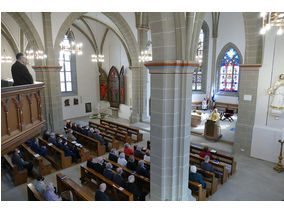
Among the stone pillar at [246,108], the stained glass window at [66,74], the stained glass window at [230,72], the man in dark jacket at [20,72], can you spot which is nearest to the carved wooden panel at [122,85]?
the stained glass window at [66,74]

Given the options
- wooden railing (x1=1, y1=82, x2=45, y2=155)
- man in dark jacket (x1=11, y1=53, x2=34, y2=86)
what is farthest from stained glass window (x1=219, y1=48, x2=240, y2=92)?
man in dark jacket (x1=11, y1=53, x2=34, y2=86)

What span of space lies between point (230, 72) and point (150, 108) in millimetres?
9470

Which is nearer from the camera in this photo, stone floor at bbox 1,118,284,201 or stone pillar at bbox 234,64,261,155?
stone floor at bbox 1,118,284,201

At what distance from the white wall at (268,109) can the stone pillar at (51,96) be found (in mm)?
9646

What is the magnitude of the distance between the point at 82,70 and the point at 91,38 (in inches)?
108

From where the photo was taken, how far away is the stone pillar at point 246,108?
8688mm

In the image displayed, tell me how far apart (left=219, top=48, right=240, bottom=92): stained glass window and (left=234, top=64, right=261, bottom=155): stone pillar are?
838cm

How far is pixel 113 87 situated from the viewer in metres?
17.2

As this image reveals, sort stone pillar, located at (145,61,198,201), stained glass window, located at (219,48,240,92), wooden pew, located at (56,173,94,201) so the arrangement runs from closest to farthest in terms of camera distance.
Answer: stone pillar, located at (145,61,198,201)
wooden pew, located at (56,173,94,201)
stained glass window, located at (219,48,240,92)

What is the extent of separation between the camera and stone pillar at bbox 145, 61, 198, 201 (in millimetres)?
4637

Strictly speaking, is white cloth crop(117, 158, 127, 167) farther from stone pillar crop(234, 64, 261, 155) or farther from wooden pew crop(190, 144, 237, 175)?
stone pillar crop(234, 64, 261, 155)

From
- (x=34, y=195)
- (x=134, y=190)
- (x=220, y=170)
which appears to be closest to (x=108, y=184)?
(x=134, y=190)

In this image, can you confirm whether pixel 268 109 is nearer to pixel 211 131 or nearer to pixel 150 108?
pixel 211 131

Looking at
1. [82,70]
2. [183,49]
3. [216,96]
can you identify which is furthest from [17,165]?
[216,96]
